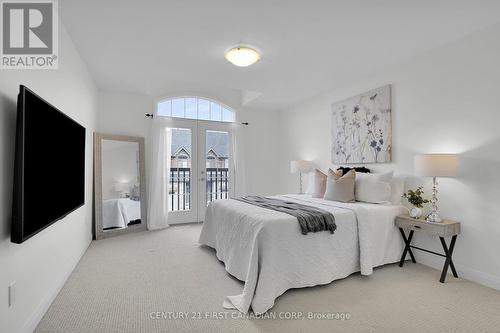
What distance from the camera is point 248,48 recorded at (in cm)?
289

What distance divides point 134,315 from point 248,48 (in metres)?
2.73

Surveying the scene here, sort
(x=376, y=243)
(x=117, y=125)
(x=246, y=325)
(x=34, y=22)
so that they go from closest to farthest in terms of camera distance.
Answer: (x=246, y=325), (x=34, y=22), (x=376, y=243), (x=117, y=125)

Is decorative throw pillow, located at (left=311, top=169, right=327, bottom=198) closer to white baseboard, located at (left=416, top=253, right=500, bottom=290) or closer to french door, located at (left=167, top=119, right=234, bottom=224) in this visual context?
white baseboard, located at (left=416, top=253, right=500, bottom=290)

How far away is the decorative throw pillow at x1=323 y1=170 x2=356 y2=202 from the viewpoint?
11.0 ft

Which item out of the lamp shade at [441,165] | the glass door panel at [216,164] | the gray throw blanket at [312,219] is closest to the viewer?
the gray throw blanket at [312,219]

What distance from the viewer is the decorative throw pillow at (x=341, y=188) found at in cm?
335

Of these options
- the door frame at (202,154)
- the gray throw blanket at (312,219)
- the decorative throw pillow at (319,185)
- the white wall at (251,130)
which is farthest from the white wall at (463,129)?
the door frame at (202,154)

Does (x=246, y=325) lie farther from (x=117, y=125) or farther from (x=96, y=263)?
(x=117, y=125)

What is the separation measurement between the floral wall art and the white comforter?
2.97 feet

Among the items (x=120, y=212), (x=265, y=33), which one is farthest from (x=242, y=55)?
(x=120, y=212)

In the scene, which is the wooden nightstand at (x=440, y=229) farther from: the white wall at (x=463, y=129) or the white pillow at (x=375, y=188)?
the white pillow at (x=375, y=188)

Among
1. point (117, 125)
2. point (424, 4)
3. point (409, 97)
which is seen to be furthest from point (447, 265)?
point (117, 125)

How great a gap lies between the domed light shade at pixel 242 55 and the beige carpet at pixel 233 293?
2.37 meters

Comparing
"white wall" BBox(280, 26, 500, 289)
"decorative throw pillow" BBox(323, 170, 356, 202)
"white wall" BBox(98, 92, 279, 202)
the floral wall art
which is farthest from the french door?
"white wall" BBox(280, 26, 500, 289)
